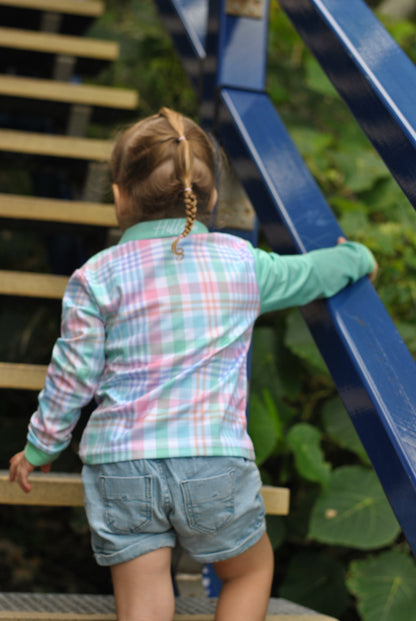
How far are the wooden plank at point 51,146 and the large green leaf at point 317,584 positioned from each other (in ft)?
4.37

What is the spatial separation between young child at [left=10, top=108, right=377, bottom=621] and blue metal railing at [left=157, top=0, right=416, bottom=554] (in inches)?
6.8

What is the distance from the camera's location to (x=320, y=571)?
2.03 metres

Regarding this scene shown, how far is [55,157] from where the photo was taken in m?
2.00

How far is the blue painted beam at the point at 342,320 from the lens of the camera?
1.00 meters

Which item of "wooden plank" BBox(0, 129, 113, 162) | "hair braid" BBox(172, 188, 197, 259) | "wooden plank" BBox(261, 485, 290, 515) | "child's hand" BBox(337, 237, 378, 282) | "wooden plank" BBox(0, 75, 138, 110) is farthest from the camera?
"wooden plank" BBox(0, 75, 138, 110)

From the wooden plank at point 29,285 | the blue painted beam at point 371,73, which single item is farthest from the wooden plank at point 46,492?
the blue painted beam at point 371,73

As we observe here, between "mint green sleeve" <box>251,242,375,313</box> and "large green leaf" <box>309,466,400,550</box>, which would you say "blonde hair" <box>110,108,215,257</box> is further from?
"large green leaf" <box>309,466,400,550</box>

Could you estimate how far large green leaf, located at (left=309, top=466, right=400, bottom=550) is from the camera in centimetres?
180

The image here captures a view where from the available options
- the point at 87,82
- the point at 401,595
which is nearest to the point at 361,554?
the point at 401,595

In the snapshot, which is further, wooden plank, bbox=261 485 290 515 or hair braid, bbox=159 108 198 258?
wooden plank, bbox=261 485 290 515

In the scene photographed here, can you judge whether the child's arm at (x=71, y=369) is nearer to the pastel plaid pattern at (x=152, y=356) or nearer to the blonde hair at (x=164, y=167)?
the pastel plaid pattern at (x=152, y=356)

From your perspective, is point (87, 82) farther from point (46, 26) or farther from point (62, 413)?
point (62, 413)

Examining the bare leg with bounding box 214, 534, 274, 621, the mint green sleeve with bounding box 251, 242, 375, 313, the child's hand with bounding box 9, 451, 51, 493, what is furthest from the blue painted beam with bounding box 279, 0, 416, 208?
the child's hand with bounding box 9, 451, 51, 493

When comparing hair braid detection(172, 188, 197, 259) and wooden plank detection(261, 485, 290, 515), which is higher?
hair braid detection(172, 188, 197, 259)
